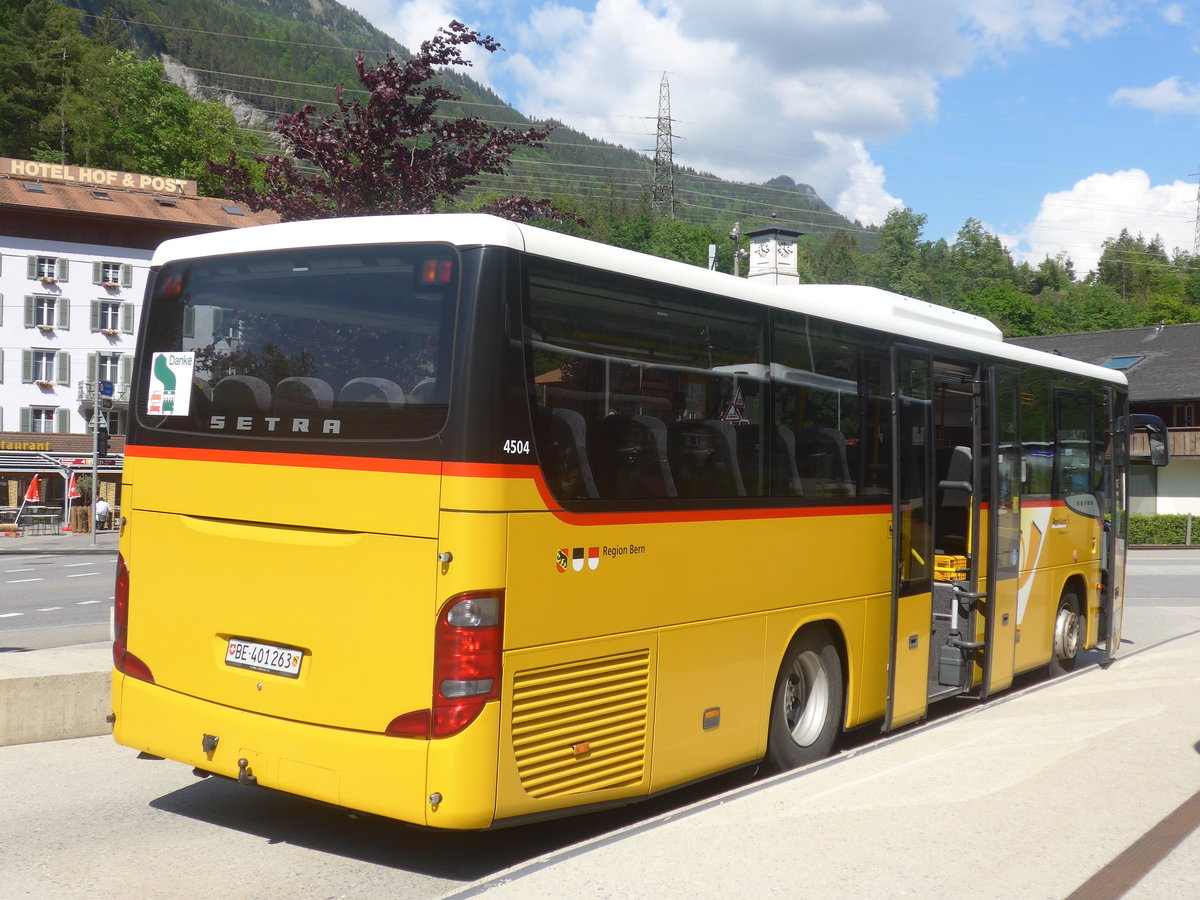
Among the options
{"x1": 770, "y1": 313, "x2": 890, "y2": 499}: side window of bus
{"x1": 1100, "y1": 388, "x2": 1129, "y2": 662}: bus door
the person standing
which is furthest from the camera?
the person standing

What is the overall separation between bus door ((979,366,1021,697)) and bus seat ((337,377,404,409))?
237 inches

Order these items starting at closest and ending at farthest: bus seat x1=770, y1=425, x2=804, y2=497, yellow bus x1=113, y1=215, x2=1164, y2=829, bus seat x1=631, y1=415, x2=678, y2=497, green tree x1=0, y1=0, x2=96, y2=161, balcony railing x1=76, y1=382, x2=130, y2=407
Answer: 1. yellow bus x1=113, y1=215, x2=1164, y2=829
2. bus seat x1=631, y1=415, x2=678, y2=497
3. bus seat x1=770, y1=425, x2=804, y2=497
4. balcony railing x1=76, y1=382, x2=130, y2=407
5. green tree x1=0, y1=0, x2=96, y2=161

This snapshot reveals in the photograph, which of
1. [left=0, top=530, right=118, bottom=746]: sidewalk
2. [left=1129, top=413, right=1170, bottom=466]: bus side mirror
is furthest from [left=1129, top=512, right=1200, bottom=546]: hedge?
[left=0, top=530, right=118, bottom=746]: sidewalk

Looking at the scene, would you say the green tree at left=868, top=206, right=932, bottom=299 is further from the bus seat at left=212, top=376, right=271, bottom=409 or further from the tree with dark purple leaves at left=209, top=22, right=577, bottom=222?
the bus seat at left=212, top=376, right=271, bottom=409

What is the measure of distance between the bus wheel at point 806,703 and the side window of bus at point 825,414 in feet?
3.23

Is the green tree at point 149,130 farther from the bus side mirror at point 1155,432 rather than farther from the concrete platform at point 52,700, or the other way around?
the concrete platform at point 52,700

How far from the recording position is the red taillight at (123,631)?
21.1 feet

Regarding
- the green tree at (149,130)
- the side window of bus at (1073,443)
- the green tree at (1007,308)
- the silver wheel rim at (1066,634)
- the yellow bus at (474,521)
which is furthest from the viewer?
the green tree at (1007,308)

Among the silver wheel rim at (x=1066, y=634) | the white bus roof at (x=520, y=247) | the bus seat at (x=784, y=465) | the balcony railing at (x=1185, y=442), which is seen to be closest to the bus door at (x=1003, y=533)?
the white bus roof at (x=520, y=247)

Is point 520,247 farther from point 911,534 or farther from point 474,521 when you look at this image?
point 911,534

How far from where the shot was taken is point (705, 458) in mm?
6703

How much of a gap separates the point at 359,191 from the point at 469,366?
8386mm

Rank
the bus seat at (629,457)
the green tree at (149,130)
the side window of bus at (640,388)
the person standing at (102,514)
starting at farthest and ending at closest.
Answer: the green tree at (149,130)
the person standing at (102,514)
the bus seat at (629,457)
the side window of bus at (640,388)

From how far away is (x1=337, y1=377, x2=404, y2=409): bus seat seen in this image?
5.58 metres
